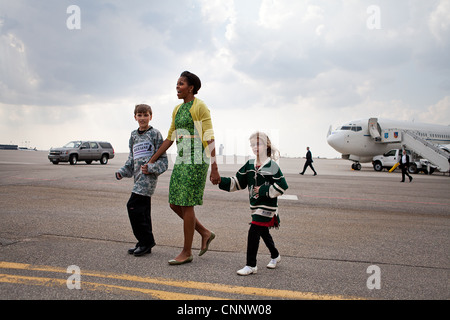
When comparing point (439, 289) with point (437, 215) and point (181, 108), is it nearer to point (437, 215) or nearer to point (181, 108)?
point (181, 108)

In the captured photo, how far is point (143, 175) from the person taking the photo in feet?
13.4

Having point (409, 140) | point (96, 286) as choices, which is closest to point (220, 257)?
point (96, 286)

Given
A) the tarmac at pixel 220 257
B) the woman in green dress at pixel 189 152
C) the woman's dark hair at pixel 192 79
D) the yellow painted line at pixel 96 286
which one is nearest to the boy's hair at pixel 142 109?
the woman in green dress at pixel 189 152

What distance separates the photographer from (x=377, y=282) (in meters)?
3.34

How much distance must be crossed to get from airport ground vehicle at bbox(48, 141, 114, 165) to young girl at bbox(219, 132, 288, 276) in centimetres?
2371

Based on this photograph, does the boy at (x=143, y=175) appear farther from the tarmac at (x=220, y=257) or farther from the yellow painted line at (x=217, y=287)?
the yellow painted line at (x=217, y=287)

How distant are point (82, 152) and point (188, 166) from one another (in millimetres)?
24230

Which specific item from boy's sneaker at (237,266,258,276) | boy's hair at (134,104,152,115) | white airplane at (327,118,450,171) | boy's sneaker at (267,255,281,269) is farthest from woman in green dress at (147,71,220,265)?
white airplane at (327,118,450,171)

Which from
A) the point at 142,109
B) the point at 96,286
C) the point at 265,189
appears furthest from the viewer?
the point at 142,109

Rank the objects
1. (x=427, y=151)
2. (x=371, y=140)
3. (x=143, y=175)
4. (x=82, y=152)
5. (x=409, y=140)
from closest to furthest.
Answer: (x=143, y=175) → (x=82, y=152) → (x=427, y=151) → (x=409, y=140) → (x=371, y=140)

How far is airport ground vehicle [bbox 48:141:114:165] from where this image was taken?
2434cm

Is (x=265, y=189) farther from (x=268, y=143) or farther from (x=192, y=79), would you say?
(x=192, y=79)

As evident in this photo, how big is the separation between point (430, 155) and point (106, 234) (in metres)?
31.1
